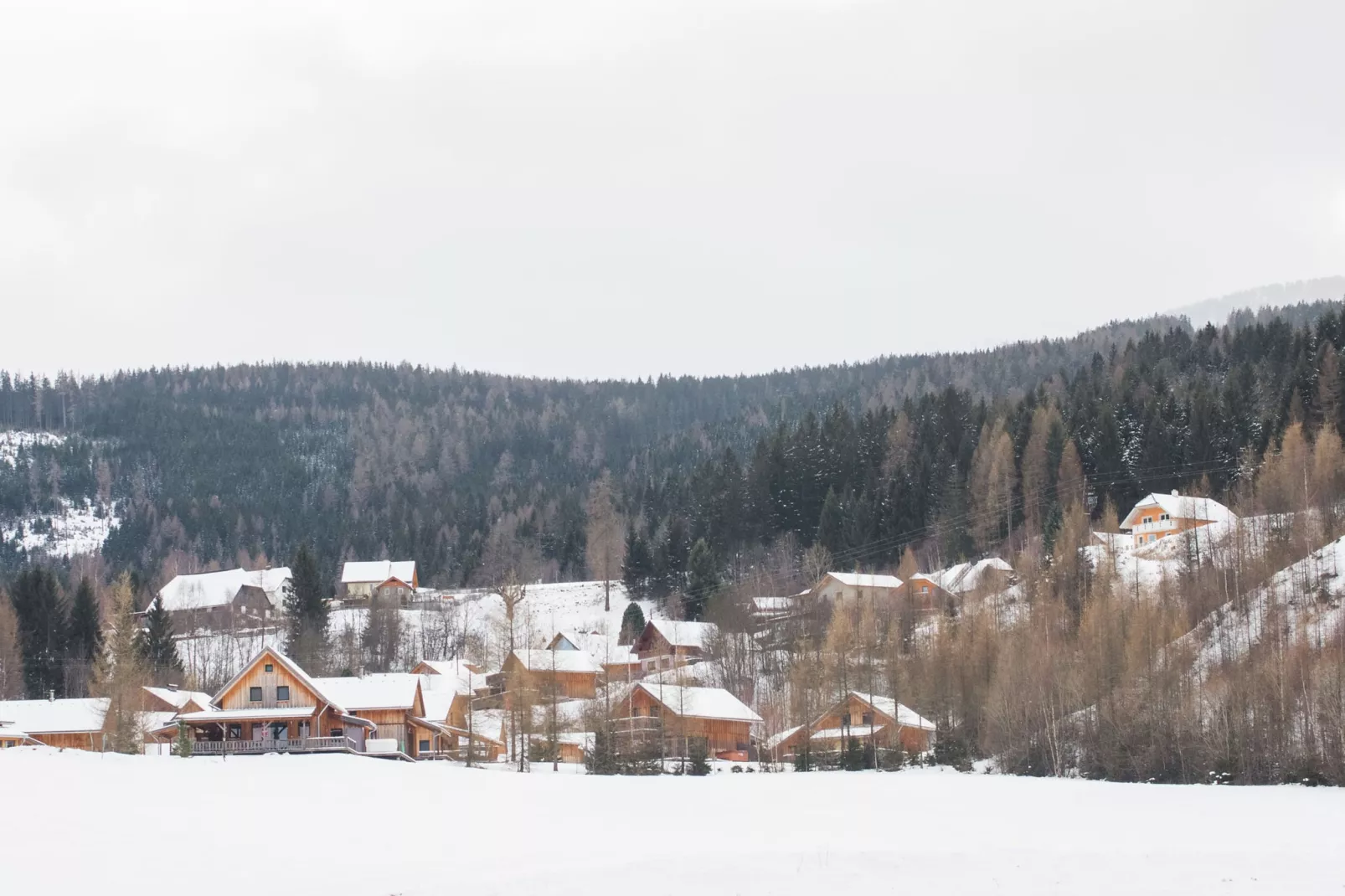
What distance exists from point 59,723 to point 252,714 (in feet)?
45.8

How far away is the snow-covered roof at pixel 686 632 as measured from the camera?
108375 mm

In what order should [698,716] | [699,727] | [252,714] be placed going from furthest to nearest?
[699,727] < [698,716] < [252,714]

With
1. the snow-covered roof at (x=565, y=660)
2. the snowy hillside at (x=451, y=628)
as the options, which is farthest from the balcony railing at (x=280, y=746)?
the snowy hillside at (x=451, y=628)

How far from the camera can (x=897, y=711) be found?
74.6 meters

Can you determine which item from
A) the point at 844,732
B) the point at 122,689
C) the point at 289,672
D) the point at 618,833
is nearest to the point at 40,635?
the point at 122,689

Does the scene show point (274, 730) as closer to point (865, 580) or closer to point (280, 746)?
point (280, 746)

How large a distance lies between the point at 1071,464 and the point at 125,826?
96221mm

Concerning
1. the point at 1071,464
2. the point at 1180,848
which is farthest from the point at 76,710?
the point at 1071,464

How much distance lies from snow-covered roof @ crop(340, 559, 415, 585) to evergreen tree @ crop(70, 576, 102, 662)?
51.1 m

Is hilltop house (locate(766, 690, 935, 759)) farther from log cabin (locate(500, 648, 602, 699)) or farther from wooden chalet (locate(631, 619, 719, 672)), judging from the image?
Answer: wooden chalet (locate(631, 619, 719, 672))

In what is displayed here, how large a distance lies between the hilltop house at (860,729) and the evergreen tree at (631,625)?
131ft

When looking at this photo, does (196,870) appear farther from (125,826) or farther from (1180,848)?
(1180,848)

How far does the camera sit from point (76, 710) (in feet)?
254

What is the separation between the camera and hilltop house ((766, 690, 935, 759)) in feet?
237
